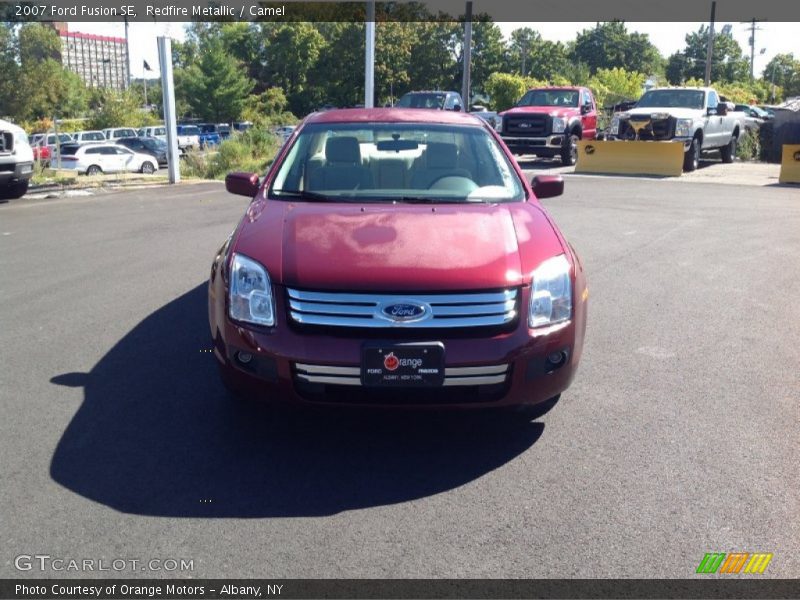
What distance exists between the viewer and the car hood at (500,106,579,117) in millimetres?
21750

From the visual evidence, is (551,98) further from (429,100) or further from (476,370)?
(476,370)

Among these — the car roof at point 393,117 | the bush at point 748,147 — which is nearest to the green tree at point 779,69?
the bush at point 748,147

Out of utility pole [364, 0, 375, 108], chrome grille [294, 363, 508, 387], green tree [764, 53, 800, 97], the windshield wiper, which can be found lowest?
chrome grille [294, 363, 508, 387]

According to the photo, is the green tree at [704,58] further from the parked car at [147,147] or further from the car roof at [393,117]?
the car roof at [393,117]

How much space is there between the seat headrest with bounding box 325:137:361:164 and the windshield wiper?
407mm

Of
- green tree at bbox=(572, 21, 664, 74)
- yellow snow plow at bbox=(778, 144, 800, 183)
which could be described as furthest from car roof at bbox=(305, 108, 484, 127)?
green tree at bbox=(572, 21, 664, 74)

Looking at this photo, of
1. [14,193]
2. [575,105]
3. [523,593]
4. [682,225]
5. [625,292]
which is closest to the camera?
[523,593]

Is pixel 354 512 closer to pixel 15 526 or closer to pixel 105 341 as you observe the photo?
pixel 15 526

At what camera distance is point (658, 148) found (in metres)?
19.2

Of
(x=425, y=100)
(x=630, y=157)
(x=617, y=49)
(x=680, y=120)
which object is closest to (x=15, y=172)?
(x=425, y=100)

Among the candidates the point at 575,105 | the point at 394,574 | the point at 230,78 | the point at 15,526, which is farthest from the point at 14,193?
the point at 230,78

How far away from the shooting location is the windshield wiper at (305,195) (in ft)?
16.1

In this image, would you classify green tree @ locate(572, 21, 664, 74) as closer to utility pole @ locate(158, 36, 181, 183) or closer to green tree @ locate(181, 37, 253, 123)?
green tree @ locate(181, 37, 253, 123)

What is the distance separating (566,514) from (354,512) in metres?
0.89
